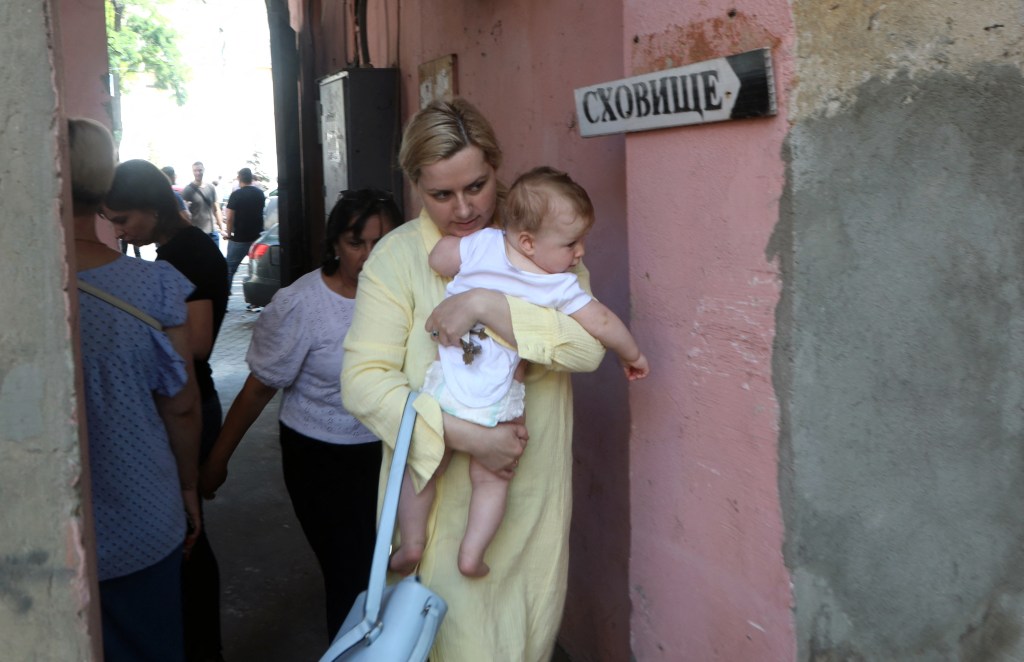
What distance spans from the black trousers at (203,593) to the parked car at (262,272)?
9.41 metres

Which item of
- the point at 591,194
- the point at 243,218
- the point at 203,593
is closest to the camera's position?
the point at 591,194

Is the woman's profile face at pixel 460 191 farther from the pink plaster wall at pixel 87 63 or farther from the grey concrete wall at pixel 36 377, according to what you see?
the pink plaster wall at pixel 87 63

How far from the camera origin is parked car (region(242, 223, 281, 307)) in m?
13.3

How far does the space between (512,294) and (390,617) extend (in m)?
0.73

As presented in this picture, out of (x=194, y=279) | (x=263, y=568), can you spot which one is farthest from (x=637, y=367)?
(x=263, y=568)

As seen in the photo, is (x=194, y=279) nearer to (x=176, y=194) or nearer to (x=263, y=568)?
(x=176, y=194)

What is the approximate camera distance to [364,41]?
7180mm

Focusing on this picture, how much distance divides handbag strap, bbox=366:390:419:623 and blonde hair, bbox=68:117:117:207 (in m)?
1.07

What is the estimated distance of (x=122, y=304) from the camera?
264cm

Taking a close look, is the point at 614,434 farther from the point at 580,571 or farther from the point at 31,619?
the point at 31,619

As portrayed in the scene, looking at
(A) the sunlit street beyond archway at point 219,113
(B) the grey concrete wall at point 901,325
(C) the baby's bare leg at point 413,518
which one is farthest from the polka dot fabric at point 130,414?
(A) the sunlit street beyond archway at point 219,113

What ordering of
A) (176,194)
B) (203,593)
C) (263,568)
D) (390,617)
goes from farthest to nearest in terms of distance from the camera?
(263,568) → (176,194) → (203,593) → (390,617)

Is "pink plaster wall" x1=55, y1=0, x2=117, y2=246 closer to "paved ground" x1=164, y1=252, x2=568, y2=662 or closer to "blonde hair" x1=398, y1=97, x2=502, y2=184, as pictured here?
"paved ground" x1=164, y1=252, x2=568, y2=662

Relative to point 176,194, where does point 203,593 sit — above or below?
below
